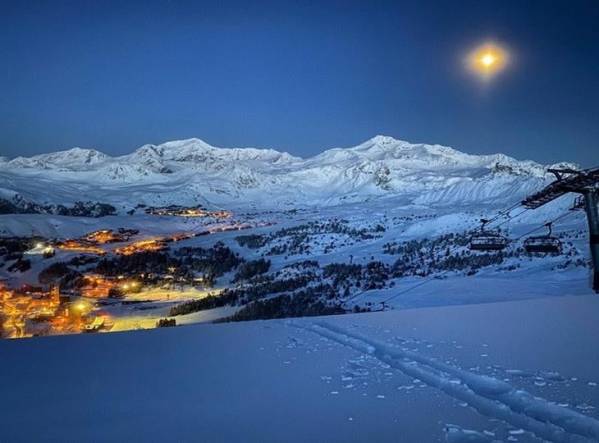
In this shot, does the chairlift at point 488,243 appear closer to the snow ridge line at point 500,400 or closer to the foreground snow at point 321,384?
the foreground snow at point 321,384

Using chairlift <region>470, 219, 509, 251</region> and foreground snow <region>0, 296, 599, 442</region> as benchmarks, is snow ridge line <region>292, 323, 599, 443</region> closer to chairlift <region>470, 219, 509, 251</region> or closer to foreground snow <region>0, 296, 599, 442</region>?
foreground snow <region>0, 296, 599, 442</region>

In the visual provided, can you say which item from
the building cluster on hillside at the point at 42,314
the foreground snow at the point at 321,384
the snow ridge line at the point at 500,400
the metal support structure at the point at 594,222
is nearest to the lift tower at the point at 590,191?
the metal support structure at the point at 594,222

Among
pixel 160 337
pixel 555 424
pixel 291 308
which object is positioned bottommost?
pixel 291 308

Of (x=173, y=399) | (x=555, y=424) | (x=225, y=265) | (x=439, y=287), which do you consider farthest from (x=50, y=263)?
(x=555, y=424)

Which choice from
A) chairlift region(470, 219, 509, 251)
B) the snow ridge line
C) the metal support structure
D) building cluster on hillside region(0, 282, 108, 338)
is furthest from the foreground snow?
building cluster on hillside region(0, 282, 108, 338)

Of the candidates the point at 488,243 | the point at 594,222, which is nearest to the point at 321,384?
the point at 594,222

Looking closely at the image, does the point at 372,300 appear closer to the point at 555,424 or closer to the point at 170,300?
the point at 170,300

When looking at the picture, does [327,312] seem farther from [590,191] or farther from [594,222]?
[590,191]
